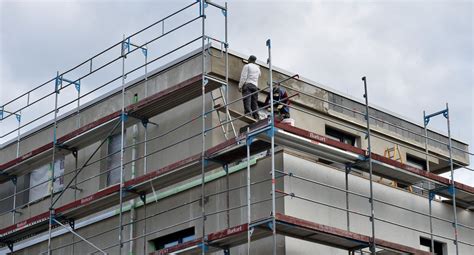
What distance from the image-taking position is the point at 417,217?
73.3ft

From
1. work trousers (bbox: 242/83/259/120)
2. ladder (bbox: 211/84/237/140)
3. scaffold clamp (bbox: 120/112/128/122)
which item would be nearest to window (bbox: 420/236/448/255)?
work trousers (bbox: 242/83/259/120)

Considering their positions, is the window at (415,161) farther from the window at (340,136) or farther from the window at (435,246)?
the window at (435,246)

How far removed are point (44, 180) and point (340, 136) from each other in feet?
25.9

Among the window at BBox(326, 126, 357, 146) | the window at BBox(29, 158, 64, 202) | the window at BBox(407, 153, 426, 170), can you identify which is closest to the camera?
the window at BBox(326, 126, 357, 146)

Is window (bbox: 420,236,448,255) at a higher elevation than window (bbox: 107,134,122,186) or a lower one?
lower

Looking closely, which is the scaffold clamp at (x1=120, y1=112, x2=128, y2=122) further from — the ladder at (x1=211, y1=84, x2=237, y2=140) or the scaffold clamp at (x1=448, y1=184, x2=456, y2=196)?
the scaffold clamp at (x1=448, y1=184, x2=456, y2=196)

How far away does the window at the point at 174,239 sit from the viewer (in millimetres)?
21312

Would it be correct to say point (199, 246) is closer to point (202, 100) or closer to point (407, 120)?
point (202, 100)

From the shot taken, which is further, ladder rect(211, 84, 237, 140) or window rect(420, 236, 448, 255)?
window rect(420, 236, 448, 255)

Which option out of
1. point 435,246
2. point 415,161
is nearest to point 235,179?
point 435,246

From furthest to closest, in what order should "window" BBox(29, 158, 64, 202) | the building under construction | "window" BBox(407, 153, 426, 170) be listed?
1. "window" BBox(407, 153, 426, 170)
2. "window" BBox(29, 158, 64, 202)
3. the building under construction

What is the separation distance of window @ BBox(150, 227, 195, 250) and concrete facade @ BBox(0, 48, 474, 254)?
0.15 metres

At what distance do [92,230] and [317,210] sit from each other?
5.98 m

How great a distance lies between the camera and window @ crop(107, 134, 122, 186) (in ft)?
78.8
